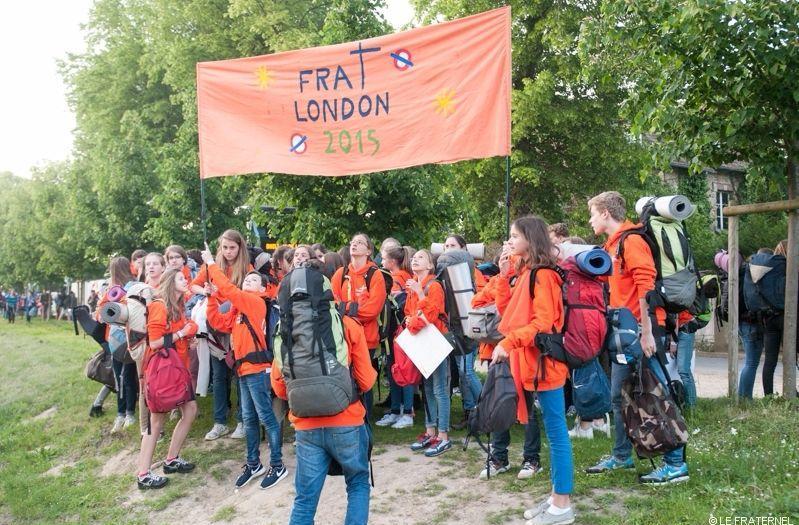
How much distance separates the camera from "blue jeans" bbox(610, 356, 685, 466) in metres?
5.11

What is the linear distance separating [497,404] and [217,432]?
438 centimetres

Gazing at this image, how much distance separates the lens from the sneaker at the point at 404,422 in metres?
7.74

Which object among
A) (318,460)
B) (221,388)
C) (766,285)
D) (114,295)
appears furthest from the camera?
(221,388)

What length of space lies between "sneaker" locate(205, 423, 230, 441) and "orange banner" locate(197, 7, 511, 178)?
2.96 meters

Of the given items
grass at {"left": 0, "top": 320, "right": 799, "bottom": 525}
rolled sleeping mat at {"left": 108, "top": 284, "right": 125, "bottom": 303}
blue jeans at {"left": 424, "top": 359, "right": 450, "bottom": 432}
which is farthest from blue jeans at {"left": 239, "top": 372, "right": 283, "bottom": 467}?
rolled sleeping mat at {"left": 108, "top": 284, "right": 125, "bottom": 303}

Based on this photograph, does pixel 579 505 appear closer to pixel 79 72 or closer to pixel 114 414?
pixel 114 414

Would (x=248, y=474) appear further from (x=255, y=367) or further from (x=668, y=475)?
(x=668, y=475)

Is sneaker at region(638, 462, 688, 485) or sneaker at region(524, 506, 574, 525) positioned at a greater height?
sneaker at region(638, 462, 688, 485)

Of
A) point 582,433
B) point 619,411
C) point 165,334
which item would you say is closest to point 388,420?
point 582,433

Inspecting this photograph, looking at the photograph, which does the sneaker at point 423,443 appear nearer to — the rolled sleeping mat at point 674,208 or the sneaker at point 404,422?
the sneaker at point 404,422

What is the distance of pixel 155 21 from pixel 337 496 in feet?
74.6

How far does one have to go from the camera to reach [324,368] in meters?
4.20

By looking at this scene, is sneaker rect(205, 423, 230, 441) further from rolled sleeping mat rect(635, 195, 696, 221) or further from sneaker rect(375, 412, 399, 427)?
rolled sleeping mat rect(635, 195, 696, 221)

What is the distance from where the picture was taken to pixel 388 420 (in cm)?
793
